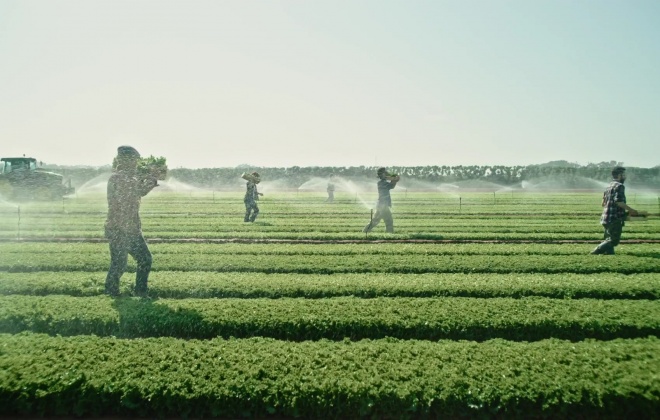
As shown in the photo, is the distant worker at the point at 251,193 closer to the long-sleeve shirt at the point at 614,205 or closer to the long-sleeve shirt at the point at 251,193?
the long-sleeve shirt at the point at 251,193

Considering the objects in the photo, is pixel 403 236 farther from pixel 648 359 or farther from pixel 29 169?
pixel 29 169

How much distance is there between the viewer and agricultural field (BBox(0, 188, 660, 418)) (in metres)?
4.75

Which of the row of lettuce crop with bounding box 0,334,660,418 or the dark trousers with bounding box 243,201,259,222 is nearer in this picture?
the row of lettuce crop with bounding box 0,334,660,418

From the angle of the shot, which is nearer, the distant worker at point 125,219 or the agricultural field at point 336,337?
the agricultural field at point 336,337

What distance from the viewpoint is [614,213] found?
1258 centimetres

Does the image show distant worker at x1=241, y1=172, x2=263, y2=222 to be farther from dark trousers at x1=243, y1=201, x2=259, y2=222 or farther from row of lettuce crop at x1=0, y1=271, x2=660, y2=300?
row of lettuce crop at x1=0, y1=271, x2=660, y2=300

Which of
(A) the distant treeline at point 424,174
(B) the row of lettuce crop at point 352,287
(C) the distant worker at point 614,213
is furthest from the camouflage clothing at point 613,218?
(A) the distant treeline at point 424,174

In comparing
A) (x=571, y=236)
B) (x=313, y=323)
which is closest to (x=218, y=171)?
(x=571, y=236)

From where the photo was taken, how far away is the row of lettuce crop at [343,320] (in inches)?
266

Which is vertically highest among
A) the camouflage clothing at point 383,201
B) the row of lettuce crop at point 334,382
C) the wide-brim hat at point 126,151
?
the wide-brim hat at point 126,151

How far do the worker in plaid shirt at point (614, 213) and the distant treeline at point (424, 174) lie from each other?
7345cm

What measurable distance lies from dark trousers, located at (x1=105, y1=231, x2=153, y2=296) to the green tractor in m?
36.1

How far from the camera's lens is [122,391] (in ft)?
16.0

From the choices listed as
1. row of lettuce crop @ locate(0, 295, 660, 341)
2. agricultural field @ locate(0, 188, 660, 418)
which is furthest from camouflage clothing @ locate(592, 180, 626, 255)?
row of lettuce crop @ locate(0, 295, 660, 341)
